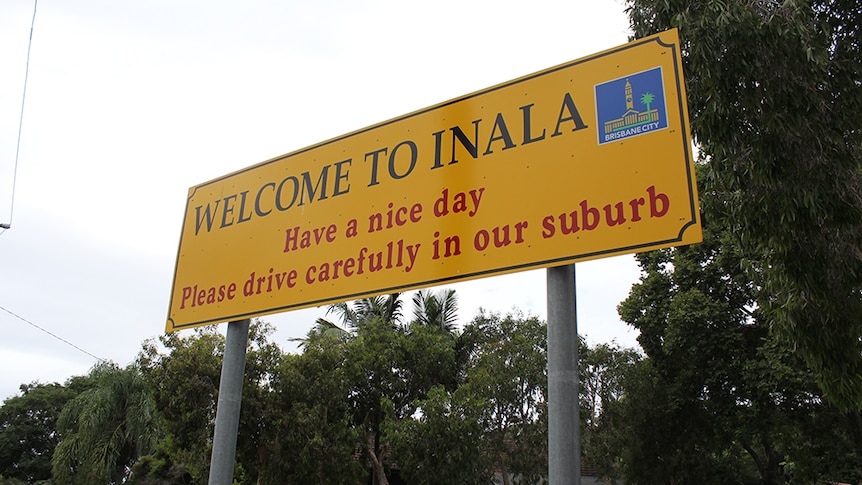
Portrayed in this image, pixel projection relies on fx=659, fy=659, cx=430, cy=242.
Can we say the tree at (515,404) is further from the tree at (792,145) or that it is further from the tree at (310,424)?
the tree at (792,145)

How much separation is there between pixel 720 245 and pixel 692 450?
6039mm

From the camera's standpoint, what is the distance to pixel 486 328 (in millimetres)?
21094

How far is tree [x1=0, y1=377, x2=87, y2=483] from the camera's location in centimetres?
4022

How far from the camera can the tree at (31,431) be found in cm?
4022

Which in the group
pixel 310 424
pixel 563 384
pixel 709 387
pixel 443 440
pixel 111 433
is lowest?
pixel 563 384

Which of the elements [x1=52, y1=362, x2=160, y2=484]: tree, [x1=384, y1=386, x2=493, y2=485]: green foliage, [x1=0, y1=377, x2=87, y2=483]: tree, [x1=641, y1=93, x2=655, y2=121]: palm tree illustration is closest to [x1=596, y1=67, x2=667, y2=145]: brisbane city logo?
[x1=641, y1=93, x2=655, y2=121]: palm tree illustration

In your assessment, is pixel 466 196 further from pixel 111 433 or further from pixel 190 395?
pixel 111 433

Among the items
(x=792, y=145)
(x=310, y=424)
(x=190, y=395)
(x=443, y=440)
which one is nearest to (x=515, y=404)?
(x=443, y=440)

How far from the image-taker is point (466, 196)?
13.5 ft

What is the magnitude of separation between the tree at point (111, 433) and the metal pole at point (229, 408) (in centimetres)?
1802

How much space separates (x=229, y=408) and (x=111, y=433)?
65.9 feet

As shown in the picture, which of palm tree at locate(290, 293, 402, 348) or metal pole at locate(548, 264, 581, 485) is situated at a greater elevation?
palm tree at locate(290, 293, 402, 348)

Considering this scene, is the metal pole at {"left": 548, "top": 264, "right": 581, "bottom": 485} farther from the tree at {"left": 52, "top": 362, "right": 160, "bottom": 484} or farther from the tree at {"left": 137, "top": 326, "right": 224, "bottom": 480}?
the tree at {"left": 52, "top": 362, "right": 160, "bottom": 484}

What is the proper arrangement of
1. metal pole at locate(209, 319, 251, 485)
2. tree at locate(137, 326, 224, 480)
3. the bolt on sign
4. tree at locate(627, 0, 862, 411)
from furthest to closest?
tree at locate(137, 326, 224, 480) → tree at locate(627, 0, 862, 411) → metal pole at locate(209, 319, 251, 485) → the bolt on sign
